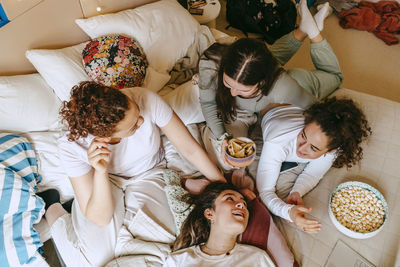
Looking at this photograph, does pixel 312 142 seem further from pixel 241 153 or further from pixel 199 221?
pixel 199 221

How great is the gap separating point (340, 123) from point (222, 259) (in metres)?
0.83

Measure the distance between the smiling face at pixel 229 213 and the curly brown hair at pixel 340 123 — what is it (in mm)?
501

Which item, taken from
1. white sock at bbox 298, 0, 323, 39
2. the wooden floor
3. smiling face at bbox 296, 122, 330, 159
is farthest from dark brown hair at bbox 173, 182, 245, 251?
the wooden floor

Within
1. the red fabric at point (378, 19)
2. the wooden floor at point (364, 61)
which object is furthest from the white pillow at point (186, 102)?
the red fabric at point (378, 19)

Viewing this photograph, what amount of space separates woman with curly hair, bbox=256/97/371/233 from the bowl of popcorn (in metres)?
0.14

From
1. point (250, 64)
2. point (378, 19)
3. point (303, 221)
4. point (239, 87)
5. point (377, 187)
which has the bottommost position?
point (377, 187)

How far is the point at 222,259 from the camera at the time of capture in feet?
4.14

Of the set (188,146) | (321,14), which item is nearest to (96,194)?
(188,146)

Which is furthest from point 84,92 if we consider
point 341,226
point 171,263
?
point 341,226

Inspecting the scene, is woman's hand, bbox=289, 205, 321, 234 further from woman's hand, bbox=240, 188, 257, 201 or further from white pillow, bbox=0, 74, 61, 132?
white pillow, bbox=0, 74, 61, 132

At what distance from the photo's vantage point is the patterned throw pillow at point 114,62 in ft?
5.26

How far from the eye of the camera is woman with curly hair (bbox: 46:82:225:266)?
104 cm

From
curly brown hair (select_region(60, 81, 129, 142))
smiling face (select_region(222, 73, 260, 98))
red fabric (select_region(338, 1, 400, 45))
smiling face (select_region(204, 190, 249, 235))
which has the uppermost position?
curly brown hair (select_region(60, 81, 129, 142))

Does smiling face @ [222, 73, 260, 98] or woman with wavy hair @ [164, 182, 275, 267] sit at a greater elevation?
smiling face @ [222, 73, 260, 98]
